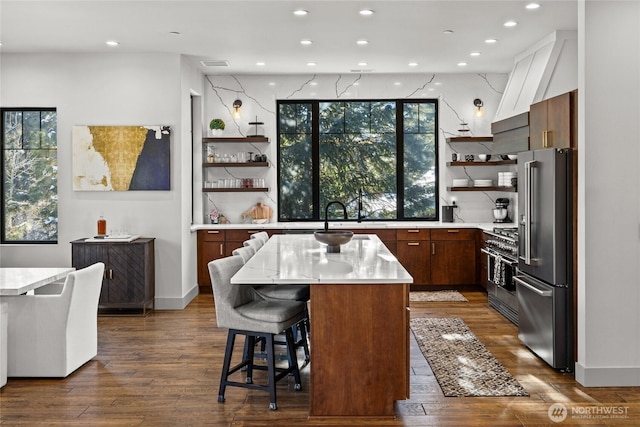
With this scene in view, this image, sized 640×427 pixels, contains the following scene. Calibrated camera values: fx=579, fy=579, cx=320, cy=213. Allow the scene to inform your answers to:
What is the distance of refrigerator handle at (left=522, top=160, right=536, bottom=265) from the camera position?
4.60 metres

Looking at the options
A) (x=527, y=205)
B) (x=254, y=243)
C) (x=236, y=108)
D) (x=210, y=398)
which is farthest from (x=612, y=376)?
(x=236, y=108)

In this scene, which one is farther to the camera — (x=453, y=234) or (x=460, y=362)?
(x=453, y=234)

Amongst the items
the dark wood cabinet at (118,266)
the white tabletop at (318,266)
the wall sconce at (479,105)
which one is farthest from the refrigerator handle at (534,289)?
the dark wood cabinet at (118,266)

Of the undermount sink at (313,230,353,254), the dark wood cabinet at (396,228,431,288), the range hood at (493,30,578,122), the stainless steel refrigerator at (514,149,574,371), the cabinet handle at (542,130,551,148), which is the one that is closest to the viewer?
the stainless steel refrigerator at (514,149,574,371)

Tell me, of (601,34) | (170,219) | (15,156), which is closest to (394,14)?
(601,34)

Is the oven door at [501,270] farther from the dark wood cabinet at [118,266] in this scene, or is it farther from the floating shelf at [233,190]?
the dark wood cabinet at [118,266]

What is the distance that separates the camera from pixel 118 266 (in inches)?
246

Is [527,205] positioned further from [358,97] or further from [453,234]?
[358,97]

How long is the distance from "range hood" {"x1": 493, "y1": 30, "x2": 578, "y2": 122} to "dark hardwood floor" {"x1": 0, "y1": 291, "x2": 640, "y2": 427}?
2750 mm

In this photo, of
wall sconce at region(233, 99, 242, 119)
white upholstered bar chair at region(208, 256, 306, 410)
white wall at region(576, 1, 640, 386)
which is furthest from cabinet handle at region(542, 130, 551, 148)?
wall sconce at region(233, 99, 242, 119)

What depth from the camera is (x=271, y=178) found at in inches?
320

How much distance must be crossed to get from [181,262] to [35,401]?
9.90 ft

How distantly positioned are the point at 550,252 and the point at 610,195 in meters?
0.60

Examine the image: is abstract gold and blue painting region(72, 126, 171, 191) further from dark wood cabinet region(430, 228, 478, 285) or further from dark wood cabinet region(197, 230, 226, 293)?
dark wood cabinet region(430, 228, 478, 285)
